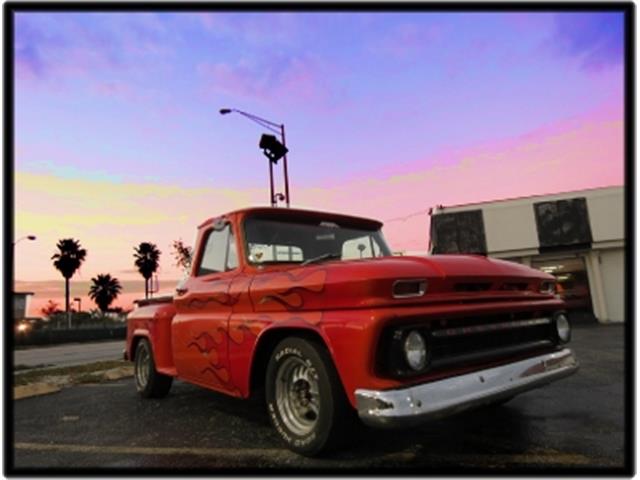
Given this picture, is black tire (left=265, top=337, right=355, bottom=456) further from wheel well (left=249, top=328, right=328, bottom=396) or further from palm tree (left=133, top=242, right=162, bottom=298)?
palm tree (left=133, top=242, right=162, bottom=298)

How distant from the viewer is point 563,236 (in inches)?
758

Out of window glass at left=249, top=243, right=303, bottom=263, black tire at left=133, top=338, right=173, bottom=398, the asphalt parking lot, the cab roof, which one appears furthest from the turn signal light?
black tire at left=133, top=338, right=173, bottom=398

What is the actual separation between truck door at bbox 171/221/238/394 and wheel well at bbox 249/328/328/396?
29 cm

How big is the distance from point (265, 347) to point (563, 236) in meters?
18.1

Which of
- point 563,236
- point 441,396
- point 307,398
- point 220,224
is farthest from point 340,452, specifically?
point 563,236

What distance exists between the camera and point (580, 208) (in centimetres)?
1936

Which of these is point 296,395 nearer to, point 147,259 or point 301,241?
point 301,241

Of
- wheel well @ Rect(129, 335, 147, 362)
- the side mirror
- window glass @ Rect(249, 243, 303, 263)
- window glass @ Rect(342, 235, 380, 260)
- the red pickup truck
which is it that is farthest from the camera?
wheel well @ Rect(129, 335, 147, 362)

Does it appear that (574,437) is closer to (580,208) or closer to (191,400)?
(191,400)

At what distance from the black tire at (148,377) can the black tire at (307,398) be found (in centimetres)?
278

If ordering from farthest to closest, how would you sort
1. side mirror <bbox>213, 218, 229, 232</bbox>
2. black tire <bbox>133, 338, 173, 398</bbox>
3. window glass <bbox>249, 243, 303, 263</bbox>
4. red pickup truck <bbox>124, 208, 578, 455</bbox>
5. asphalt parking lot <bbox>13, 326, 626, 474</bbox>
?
black tire <bbox>133, 338, 173, 398</bbox> < side mirror <bbox>213, 218, 229, 232</bbox> < window glass <bbox>249, 243, 303, 263</bbox> < asphalt parking lot <bbox>13, 326, 626, 474</bbox> < red pickup truck <bbox>124, 208, 578, 455</bbox>

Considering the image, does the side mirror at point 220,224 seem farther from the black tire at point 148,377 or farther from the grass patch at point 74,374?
the grass patch at point 74,374

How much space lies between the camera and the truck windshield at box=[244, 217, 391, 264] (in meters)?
4.55

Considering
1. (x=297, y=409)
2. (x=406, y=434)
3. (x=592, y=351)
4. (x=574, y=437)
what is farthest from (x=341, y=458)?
(x=592, y=351)
